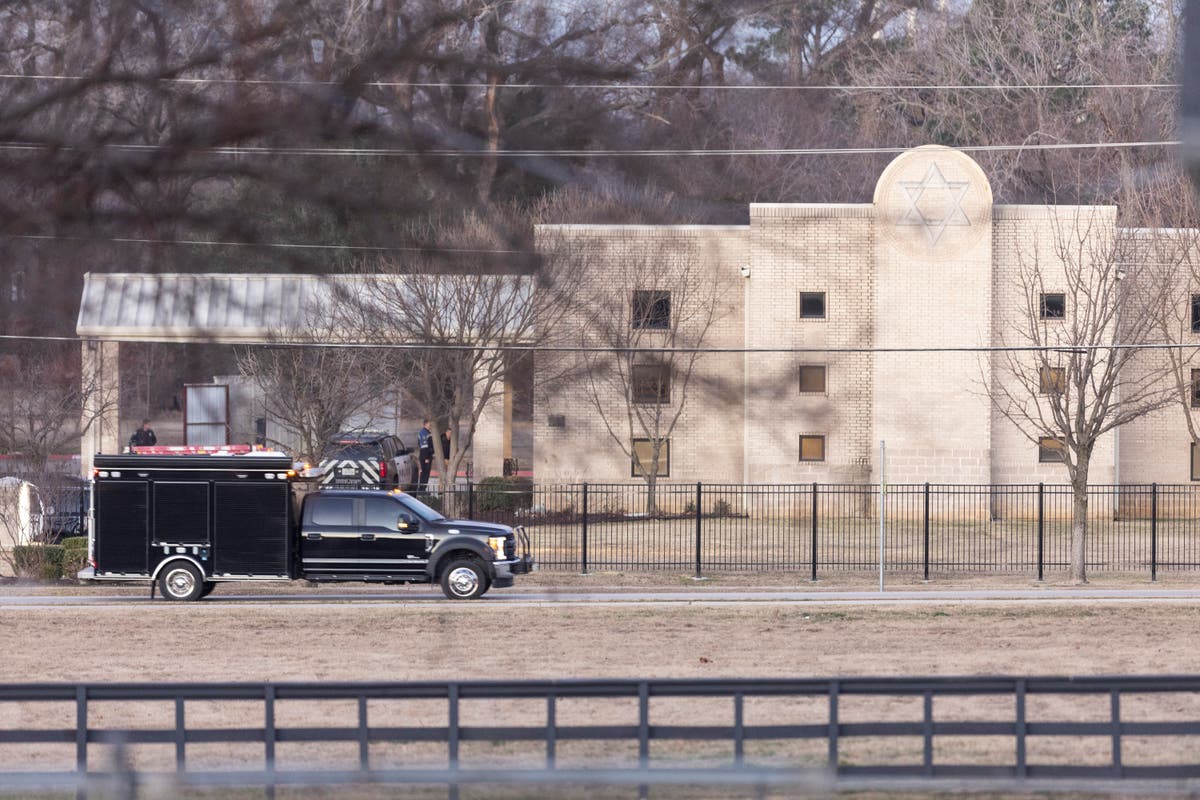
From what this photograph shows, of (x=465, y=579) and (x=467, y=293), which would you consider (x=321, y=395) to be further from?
(x=467, y=293)

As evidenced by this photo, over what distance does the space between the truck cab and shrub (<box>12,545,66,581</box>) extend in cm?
562

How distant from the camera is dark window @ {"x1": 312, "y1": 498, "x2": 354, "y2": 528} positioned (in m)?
20.6

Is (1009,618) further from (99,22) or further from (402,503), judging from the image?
(99,22)

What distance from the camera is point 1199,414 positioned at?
30.5 metres

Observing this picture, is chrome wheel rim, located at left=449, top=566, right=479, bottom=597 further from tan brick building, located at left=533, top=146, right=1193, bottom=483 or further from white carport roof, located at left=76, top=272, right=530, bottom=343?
white carport roof, located at left=76, top=272, right=530, bottom=343

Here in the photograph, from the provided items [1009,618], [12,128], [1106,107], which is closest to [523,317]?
[12,128]

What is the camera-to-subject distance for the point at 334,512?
20.7 m

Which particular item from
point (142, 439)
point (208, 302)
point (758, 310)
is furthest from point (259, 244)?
point (142, 439)

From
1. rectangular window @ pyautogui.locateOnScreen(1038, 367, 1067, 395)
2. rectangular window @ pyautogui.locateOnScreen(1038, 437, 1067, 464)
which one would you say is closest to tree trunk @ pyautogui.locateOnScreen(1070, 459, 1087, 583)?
rectangular window @ pyautogui.locateOnScreen(1038, 367, 1067, 395)

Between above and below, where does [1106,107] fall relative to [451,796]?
above

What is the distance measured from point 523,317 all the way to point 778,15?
943 millimetres

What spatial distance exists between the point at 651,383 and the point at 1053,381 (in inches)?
805

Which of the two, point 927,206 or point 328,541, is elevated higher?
point 927,206

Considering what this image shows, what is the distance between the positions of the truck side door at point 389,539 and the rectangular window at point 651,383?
16190 millimetres
